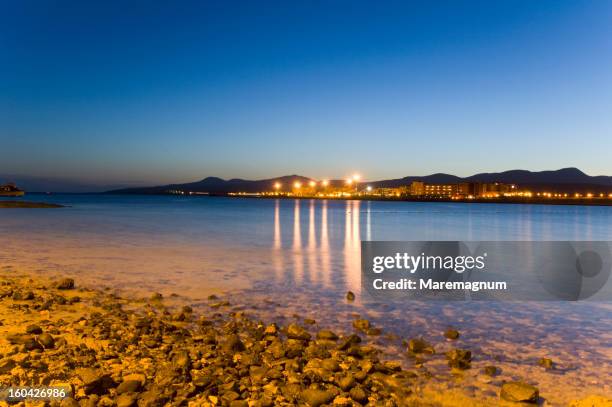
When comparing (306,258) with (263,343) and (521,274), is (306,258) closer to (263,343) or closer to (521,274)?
(521,274)

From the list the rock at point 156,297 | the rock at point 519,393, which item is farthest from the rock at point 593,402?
the rock at point 156,297

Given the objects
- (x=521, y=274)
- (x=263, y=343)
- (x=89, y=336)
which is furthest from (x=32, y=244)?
(x=521, y=274)

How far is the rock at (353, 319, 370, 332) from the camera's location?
8.91 m

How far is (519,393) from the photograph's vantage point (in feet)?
19.1

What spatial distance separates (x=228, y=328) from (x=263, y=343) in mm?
1353

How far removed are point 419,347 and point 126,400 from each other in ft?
15.8

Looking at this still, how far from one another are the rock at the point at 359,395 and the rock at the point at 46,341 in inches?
187

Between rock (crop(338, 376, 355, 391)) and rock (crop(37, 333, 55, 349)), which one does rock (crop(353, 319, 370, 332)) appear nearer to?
rock (crop(338, 376, 355, 391))

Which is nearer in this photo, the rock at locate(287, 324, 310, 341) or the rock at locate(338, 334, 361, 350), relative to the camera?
the rock at locate(338, 334, 361, 350)

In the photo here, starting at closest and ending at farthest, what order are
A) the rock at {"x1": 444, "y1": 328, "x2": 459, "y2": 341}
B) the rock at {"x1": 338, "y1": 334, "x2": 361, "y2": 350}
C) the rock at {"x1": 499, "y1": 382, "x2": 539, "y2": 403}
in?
the rock at {"x1": 499, "y1": 382, "x2": 539, "y2": 403}, the rock at {"x1": 338, "y1": 334, "x2": 361, "y2": 350}, the rock at {"x1": 444, "y1": 328, "x2": 459, "y2": 341}

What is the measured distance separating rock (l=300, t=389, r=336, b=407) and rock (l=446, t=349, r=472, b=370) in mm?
2516

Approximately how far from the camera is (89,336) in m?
7.43

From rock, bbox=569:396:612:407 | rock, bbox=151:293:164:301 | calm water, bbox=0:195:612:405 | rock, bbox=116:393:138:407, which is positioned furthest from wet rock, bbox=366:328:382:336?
rock, bbox=151:293:164:301

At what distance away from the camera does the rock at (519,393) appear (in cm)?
578
